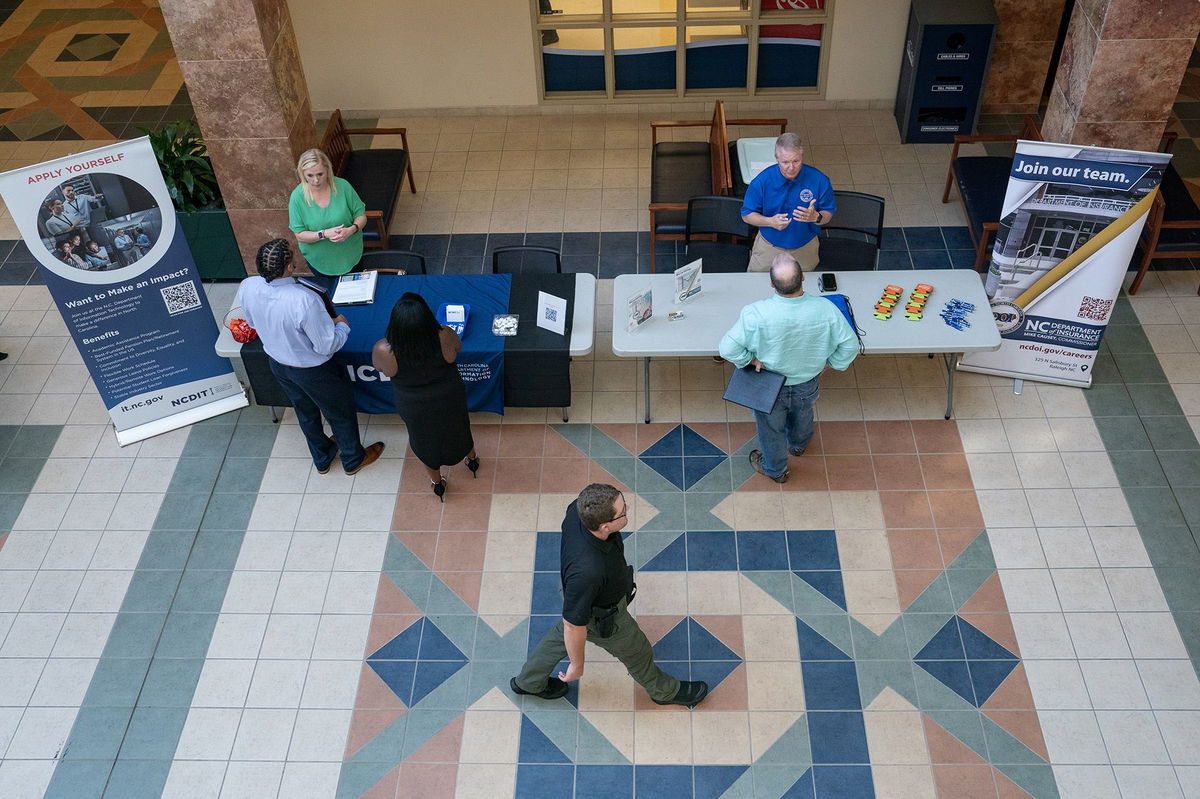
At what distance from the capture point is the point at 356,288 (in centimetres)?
672

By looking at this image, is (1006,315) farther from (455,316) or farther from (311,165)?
(311,165)

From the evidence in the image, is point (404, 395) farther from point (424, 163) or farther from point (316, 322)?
point (424, 163)

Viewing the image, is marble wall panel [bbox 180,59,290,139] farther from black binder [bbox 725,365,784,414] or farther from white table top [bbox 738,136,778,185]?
black binder [bbox 725,365,784,414]

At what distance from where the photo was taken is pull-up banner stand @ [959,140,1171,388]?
6.03m

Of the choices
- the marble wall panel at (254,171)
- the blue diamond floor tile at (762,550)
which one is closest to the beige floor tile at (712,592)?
the blue diamond floor tile at (762,550)

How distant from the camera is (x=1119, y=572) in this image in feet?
19.2

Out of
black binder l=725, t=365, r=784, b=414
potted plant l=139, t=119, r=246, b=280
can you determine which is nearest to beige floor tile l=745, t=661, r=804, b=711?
black binder l=725, t=365, r=784, b=414

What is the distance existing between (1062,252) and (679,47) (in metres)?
4.67

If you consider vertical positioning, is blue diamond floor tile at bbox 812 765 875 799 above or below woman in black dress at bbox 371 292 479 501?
below

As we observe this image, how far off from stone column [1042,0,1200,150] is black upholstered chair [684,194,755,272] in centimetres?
230

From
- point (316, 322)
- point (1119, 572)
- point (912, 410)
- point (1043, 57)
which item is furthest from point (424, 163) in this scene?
point (1119, 572)

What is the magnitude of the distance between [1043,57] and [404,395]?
702cm

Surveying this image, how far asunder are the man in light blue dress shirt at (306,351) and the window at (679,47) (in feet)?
15.8

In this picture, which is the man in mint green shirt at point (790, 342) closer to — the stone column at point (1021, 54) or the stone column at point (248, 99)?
the stone column at point (248, 99)
